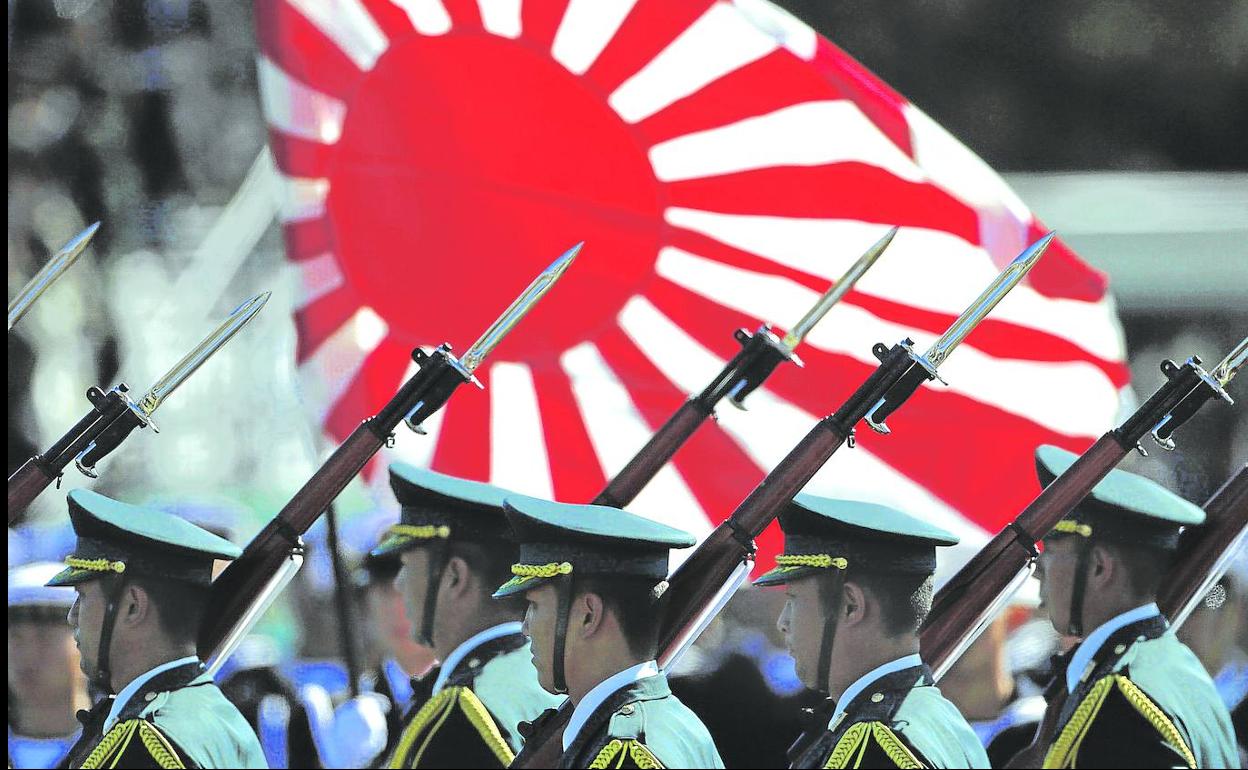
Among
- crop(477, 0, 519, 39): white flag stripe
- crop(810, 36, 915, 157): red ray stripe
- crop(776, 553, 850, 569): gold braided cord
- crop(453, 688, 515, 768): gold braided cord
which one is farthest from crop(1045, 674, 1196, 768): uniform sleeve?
crop(477, 0, 519, 39): white flag stripe

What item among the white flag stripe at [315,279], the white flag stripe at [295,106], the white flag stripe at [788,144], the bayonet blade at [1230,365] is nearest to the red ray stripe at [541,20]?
the white flag stripe at [788,144]

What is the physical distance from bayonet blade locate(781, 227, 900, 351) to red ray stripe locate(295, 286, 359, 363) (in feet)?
3.62

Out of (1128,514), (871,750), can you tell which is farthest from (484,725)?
(1128,514)

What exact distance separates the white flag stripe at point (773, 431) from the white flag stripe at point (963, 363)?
0.14 m

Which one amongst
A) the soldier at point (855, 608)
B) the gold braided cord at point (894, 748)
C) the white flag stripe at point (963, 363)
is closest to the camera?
the gold braided cord at point (894, 748)

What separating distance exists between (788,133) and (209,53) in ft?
4.67

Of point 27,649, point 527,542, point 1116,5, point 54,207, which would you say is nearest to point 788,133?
point 1116,5

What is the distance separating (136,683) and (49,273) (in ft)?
3.44

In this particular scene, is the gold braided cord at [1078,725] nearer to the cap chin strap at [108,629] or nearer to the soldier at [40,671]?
the cap chin strap at [108,629]

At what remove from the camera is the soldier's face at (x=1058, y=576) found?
4.06 meters

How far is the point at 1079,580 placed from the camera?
4055 mm

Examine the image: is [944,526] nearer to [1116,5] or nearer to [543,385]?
[543,385]

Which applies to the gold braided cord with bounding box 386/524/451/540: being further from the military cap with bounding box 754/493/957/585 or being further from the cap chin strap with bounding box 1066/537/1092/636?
the cap chin strap with bounding box 1066/537/1092/636

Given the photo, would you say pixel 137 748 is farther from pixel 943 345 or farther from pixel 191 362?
pixel 943 345
